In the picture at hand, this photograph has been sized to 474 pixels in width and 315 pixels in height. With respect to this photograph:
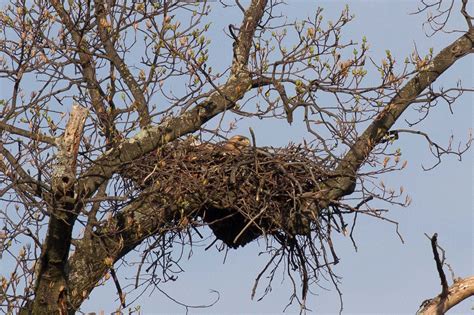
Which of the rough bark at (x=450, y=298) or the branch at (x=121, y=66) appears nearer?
the rough bark at (x=450, y=298)

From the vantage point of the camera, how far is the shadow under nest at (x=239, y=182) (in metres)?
8.65

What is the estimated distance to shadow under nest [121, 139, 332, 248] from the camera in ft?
28.4

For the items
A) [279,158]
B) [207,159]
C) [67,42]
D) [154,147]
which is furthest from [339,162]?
[67,42]

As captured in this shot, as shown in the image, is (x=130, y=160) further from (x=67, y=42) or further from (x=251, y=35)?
(x=251, y=35)

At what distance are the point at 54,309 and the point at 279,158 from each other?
2.58 meters

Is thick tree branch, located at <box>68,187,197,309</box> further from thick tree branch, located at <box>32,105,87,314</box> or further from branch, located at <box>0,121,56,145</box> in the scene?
branch, located at <box>0,121,56,145</box>

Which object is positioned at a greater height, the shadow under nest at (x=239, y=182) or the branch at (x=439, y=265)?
the shadow under nest at (x=239, y=182)

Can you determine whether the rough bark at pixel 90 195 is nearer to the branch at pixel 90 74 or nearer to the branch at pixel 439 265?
the branch at pixel 90 74

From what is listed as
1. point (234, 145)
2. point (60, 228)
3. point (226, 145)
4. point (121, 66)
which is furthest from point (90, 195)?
point (121, 66)

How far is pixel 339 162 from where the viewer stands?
9359mm

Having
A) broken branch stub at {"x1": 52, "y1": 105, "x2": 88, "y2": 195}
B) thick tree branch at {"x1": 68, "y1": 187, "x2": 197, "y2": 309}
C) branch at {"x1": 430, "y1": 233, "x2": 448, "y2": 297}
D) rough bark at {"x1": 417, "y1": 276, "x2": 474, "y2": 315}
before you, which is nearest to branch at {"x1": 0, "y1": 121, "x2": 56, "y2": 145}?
broken branch stub at {"x1": 52, "y1": 105, "x2": 88, "y2": 195}

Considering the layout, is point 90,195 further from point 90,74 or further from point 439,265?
point 439,265

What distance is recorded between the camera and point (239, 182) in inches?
348

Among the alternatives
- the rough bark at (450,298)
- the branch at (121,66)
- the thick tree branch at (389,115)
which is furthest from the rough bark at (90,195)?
the rough bark at (450,298)
